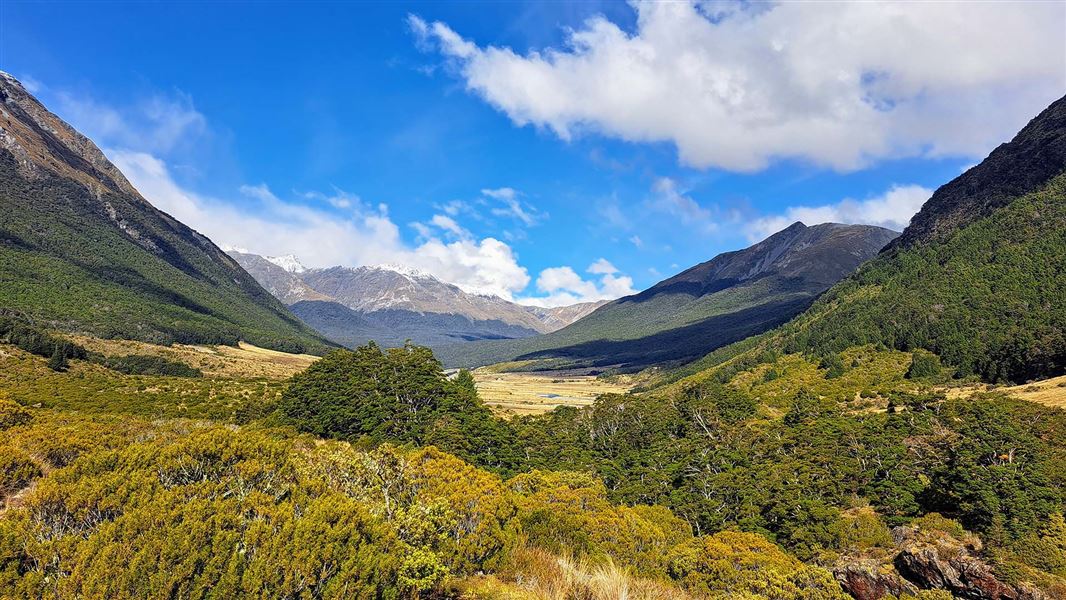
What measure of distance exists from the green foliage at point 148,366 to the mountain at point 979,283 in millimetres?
145341

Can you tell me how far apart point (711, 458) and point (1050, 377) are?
61244 mm

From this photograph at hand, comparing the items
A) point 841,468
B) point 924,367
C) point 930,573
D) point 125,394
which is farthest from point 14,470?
point 924,367

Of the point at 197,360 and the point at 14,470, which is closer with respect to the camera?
the point at 14,470

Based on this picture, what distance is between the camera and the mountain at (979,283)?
3361 inches

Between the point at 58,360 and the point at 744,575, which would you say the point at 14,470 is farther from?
the point at 58,360

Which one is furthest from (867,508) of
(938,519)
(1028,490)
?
(1028,490)

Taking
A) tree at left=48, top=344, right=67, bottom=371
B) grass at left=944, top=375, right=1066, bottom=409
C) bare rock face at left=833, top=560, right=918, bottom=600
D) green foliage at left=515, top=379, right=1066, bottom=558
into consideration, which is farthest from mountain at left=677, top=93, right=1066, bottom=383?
tree at left=48, top=344, right=67, bottom=371

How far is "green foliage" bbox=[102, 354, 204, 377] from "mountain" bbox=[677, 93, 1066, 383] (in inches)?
5722

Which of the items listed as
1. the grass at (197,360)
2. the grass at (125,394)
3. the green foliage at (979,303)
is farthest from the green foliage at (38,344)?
the green foliage at (979,303)

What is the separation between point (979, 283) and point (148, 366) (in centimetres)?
17903

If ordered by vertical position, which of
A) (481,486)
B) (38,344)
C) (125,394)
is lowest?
(125,394)

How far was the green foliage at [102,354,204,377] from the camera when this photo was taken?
302ft

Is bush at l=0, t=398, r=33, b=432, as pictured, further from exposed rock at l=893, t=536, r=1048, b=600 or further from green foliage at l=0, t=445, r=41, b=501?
exposed rock at l=893, t=536, r=1048, b=600

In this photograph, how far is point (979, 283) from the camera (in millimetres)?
105938
